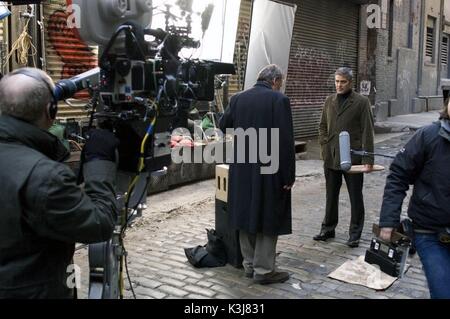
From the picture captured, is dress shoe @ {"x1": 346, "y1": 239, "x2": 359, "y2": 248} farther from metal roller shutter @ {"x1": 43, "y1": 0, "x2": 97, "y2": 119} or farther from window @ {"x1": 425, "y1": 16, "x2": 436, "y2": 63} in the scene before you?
window @ {"x1": 425, "y1": 16, "x2": 436, "y2": 63}

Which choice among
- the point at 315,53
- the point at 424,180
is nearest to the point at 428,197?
the point at 424,180

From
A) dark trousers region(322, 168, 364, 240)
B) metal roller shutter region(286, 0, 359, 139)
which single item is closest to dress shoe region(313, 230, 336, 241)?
dark trousers region(322, 168, 364, 240)

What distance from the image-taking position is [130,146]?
266 centimetres

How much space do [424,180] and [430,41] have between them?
75.8 ft

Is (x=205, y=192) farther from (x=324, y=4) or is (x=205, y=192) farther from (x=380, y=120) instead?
(x=380, y=120)

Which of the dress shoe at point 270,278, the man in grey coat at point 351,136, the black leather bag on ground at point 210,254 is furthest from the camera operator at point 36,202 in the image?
the man in grey coat at point 351,136

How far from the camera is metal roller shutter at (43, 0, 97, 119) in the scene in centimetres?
742

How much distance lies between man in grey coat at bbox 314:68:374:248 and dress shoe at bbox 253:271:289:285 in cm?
126

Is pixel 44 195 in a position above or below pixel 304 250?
above

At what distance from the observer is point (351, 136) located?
559cm

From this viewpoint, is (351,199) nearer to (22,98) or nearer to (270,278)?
(270,278)

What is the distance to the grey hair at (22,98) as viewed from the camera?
2.07m
